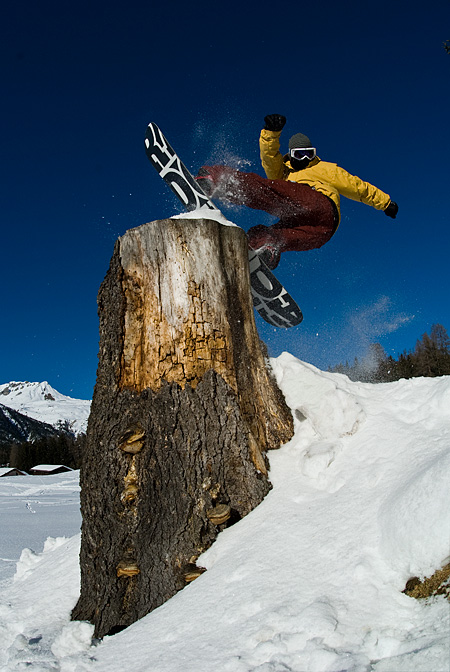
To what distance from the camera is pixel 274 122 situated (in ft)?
15.1

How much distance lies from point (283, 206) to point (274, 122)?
0.89 m

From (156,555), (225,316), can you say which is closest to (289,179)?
(225,316)

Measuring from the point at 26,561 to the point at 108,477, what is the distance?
1876 mm

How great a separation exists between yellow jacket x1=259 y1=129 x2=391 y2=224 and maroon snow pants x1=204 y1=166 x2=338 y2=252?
0.51 ft

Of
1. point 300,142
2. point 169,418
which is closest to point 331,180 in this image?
point 300,142

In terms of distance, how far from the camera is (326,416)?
2840mm

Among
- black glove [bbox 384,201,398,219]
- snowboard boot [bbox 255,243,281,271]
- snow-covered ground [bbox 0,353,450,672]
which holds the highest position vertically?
black glove [bbox 384,201,398,219]

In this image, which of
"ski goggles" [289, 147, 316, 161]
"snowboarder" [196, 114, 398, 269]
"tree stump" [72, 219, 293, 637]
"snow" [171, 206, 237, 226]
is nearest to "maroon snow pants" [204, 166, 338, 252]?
"snowboarder" [196, 114, 398, 269]

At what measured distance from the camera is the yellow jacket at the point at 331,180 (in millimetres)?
4746

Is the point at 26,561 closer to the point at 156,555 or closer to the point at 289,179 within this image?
the point at 156,555

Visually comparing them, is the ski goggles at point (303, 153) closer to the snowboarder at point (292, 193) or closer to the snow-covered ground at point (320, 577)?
the snowboarder at point (292, 193)

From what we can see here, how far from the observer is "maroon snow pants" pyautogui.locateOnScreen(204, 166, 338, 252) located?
453cm

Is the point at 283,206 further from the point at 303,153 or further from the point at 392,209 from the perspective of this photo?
the point at 392,209

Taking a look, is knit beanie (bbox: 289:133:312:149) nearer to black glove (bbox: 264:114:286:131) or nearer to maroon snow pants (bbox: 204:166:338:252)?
black glove (bbox: 264:114:286:131)
